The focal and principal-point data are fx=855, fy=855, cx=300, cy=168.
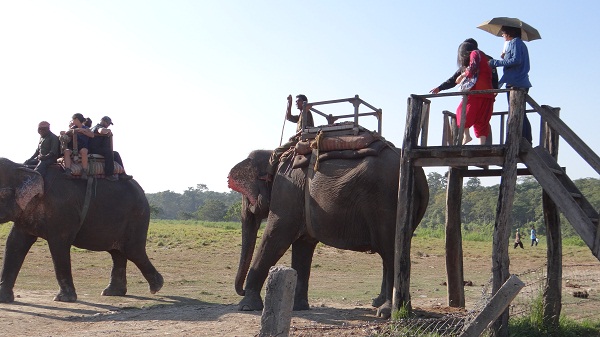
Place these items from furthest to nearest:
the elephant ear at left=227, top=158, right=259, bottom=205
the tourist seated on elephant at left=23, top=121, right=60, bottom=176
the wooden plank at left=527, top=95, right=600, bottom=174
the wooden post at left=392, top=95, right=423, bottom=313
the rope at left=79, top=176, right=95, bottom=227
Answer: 1. the rope at left=79, top=176, right=95, bottom=227
2. the tourist seated on elephant at left=23, top=121, right=60, bottom=176
3. the elephant ear at left=227, top=158, right=259, bottom=205
4. the wooden post at left=392, top=95, right=423, bottom=313
5. the wooden plank at left=527, top=95, right=600, bottom=174

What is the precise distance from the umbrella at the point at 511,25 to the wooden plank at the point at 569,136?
34.4 inches

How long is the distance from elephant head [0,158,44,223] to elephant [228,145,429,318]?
157 inches

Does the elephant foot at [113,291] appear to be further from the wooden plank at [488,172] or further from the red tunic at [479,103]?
the red tunic at [479,103]

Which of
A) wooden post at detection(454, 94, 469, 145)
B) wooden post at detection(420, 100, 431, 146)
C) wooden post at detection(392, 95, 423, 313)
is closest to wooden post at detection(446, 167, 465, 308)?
wooden post at detection(420, 100, 431, 146)

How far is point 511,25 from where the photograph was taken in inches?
430

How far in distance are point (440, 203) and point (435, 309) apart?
6843 cm

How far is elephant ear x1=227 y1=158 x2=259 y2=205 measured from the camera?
45.4 feet

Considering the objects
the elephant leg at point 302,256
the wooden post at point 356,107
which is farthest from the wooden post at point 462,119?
the elephant leg at point 302,256

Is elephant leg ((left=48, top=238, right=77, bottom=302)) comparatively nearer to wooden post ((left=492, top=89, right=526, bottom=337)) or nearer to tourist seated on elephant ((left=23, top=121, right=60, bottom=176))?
tourist seated on elephant ((left=23, top=121, right=60, bottom=176))

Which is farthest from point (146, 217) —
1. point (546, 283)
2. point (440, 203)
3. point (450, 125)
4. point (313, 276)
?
point (440, 203)

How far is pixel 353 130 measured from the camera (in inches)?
499

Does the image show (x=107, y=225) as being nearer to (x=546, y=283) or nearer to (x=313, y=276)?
(x=313, y=276)

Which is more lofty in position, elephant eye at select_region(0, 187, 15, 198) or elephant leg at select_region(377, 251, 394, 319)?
elephant eye at select_region(0, 187, 15, 198)

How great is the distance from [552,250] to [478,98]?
2377 mm
